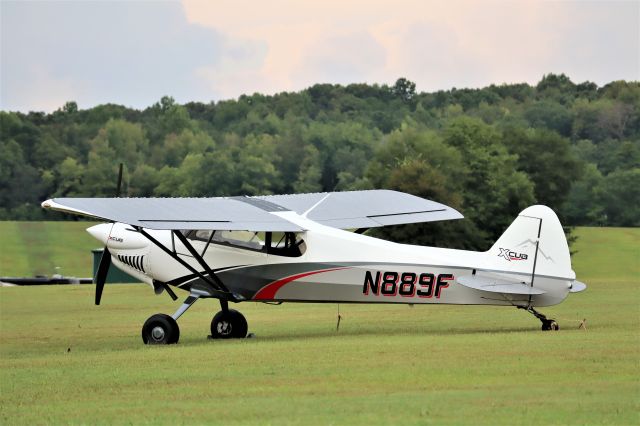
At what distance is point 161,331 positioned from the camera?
18.8 meters

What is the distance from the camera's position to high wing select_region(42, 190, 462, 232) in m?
17.6

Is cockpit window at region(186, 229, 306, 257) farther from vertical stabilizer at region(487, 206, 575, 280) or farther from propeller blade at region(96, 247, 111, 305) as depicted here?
vertical stabilizer at region(487, 206, 575, 280)

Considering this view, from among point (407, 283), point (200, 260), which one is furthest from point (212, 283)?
point (407, 283)

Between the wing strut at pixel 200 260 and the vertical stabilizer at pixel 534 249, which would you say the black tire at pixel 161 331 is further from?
the vertical stabilizer at pixel 534 249

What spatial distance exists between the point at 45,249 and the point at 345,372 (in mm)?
62692

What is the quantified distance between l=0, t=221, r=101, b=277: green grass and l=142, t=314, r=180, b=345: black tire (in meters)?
46.5

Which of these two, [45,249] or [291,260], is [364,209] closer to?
[291,260]

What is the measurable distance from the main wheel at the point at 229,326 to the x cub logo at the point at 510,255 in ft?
13.6

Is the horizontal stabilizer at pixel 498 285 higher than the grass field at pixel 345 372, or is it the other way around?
the horizontal stabilizer at pixel 498 285

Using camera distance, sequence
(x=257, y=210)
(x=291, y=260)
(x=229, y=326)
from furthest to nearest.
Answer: (x=229, y=326) → (x=257, y=210) → (x=291, y=260)

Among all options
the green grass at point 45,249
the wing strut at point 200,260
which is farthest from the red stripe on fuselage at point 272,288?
the green grass at point 45,249

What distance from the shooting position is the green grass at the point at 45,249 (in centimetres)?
6700

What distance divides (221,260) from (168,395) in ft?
21.7

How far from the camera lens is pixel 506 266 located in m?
18.3
